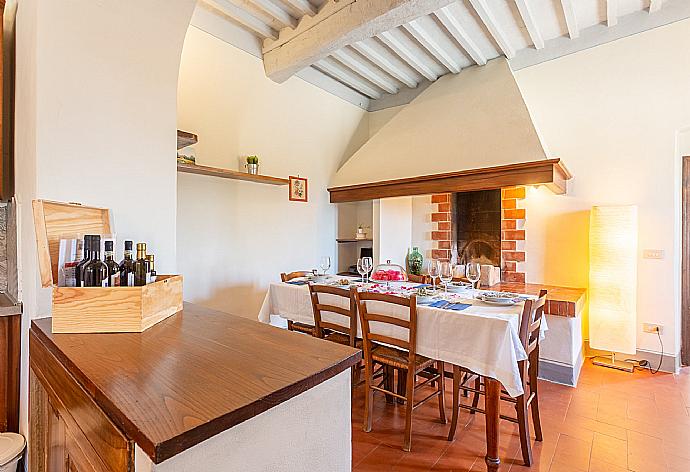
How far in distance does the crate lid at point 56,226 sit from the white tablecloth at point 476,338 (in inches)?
61.1

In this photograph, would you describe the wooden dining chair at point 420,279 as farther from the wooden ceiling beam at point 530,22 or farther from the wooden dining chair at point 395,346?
the wooden ceiling beam at point 530,22

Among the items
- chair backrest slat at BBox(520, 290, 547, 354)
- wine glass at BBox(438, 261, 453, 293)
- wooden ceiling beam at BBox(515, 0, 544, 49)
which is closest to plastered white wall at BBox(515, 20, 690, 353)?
wooden ceiling beam at BBox(515, 0, 544, 49)

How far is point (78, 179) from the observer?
4.39ft

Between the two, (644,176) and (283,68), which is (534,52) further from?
(283,68)

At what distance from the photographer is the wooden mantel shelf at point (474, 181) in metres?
2.98

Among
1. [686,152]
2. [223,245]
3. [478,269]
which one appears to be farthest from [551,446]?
[686,152]

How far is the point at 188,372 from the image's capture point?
719 millimetres

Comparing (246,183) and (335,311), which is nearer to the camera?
(335,311)

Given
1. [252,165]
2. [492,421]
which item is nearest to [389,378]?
[492,421]

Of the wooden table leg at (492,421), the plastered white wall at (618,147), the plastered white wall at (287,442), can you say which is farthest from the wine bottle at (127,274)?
the plastered white wall at (618,147)

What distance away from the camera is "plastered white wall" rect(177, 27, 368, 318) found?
324 centimetres

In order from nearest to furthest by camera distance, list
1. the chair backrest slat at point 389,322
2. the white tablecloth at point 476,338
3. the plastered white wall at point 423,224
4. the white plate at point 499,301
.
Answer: the white tablecloth at point 476,338 < the chair backrest slat at point 389,322 < the white plate at point 499,301 < the plastered white wall at point 423,224

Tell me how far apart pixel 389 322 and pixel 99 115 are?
167 cm

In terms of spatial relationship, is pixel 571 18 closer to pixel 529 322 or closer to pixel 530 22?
pixel 530 22
